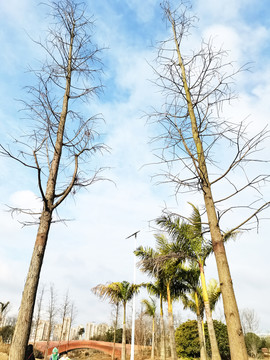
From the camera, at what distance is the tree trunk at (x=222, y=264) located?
335 centimetres

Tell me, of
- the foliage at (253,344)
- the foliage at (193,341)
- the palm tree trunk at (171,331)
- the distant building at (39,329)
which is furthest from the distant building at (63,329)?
the foliage at (253,344)

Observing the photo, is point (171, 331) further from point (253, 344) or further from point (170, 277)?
point (253, 344)

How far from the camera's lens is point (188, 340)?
73.6ft

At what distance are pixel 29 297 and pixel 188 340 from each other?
22755 millimetres

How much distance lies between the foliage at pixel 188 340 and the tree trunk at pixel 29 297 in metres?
22.3

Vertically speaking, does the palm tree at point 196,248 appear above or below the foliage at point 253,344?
above

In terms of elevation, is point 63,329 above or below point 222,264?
above

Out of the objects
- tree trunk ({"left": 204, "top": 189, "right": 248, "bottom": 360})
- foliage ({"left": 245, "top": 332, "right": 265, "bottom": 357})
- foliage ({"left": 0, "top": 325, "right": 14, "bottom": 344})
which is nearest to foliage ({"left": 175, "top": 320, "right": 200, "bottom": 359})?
foliage ({"left": 245, "top": 332, "right": 265, "bottom": 357})

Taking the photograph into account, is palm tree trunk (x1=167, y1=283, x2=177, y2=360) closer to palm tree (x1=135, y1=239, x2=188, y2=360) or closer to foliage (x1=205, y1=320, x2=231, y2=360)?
palm tree (x1=135, y1=239, x2=188, y2=360)

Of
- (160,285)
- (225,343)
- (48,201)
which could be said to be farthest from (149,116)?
(225,343)

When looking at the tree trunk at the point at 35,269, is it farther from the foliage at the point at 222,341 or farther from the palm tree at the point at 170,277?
the foliage at the point at 222,341

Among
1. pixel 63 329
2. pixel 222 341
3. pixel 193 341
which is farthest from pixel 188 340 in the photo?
pixel 63 329

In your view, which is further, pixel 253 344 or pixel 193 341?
pixel 253 344

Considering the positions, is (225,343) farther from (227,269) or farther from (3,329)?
(3,329)
